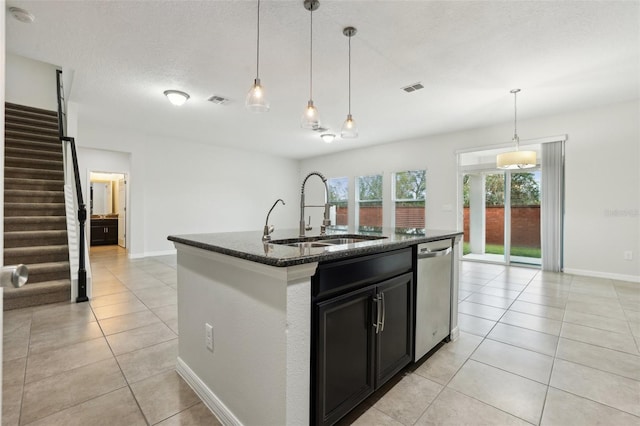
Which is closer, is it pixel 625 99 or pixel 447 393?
pixel 447 393

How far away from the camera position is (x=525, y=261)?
5.75m

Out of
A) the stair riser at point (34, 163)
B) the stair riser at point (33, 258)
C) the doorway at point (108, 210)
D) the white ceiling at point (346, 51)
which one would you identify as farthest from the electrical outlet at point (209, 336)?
the doorway at point (108, 210)

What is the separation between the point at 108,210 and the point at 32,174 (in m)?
5.55

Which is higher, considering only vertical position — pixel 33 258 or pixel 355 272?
pixel 355 272

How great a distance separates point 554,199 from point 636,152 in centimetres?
117

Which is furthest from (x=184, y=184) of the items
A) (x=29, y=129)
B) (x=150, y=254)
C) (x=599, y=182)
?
(x=599, y=182)

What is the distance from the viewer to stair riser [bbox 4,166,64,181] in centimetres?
438

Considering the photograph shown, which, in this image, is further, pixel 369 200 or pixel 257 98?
pixel 369 200

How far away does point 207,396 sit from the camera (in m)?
1.73

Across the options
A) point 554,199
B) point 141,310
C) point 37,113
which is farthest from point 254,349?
point 37,113

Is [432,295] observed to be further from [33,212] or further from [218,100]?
[33,212]

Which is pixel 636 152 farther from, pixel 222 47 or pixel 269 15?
pixel 222 47

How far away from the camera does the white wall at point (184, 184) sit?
6355 millimetres

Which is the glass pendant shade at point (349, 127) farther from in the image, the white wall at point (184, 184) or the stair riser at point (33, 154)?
the white wall at point (184, 184)
